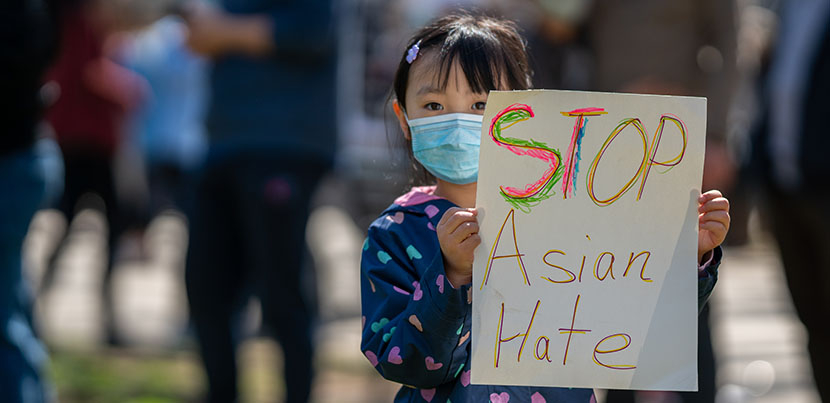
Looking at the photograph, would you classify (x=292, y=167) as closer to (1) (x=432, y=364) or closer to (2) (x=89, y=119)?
(1) (x=432, y=364)

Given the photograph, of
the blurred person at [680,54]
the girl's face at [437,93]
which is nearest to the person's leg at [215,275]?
the blurred person at [680,54]

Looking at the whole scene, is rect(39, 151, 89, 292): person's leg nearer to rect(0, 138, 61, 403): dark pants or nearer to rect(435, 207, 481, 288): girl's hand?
rect(0, 138, 61, 403): dark pants

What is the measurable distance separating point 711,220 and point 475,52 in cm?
49

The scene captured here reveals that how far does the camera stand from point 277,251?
3295 millimetres

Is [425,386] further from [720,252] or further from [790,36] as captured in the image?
[790,36]

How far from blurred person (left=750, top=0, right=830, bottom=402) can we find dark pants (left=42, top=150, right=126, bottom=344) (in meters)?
3.26

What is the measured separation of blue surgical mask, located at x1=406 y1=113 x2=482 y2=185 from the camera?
1.74 metres

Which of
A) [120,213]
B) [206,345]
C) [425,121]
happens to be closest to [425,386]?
[425,121]

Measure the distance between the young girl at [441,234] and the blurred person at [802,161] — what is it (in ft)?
4.49

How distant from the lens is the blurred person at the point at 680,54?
3.23m

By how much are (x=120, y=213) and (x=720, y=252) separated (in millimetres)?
4052

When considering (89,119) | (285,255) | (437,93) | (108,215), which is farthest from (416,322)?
(89,119)

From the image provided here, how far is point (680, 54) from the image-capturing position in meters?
3.25

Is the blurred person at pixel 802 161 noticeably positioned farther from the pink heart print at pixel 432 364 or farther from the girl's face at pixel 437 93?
the pink heart print at pixel 432 364
